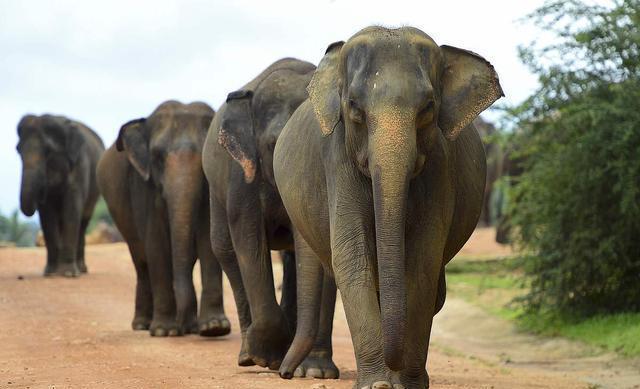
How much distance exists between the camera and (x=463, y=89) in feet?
27.6

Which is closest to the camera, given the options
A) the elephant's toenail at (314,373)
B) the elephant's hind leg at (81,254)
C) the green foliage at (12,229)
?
the elephant's toenail at (314,373)

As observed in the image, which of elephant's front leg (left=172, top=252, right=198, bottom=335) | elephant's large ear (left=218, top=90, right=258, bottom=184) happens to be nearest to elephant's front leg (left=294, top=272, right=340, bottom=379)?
elephant's large ear (left=218, top=90, right=258, bottom=184)

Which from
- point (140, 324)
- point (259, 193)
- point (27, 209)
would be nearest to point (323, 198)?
point (259, 193)

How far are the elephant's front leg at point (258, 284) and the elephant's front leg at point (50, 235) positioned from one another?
39.1 ft

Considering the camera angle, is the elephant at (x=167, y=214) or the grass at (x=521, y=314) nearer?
the elephant at (x=167, y=214)

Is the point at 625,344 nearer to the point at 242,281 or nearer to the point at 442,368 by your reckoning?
the point at 442,368

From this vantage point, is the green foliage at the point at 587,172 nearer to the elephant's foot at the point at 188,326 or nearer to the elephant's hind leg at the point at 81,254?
the elephant's foot at the point at 188,326

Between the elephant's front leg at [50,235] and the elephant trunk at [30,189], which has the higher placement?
the elephant trunk at [30,189]

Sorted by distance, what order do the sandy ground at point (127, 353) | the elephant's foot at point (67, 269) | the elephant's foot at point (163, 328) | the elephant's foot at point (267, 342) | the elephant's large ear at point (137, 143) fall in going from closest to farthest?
the sandy ground at point (127, 353) < the elephant's foot at point (267, 342) < the elephant's foot at point (163, 328) < the elephant's large ear at point (137, 143) < the elephant's foot at point (67, 269)

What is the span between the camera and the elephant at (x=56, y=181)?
2266cm

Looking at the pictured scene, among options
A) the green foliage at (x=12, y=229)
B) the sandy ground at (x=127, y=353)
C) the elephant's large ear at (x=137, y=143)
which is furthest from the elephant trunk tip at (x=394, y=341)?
the green foliage at (x=12, y=229)

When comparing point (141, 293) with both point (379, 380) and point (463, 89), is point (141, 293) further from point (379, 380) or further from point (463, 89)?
point (379, 380)

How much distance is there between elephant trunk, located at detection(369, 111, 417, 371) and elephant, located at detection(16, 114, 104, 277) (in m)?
15.4

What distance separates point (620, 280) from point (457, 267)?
6934 millimetres
